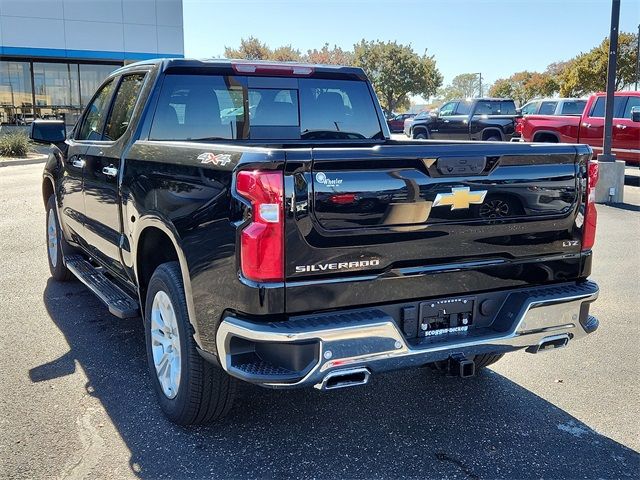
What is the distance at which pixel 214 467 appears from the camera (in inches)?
119

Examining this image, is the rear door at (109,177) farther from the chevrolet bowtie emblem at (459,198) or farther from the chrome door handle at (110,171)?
the chevrolet bowtie emblem at (459,198)

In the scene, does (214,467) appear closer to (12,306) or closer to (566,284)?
(566,284)

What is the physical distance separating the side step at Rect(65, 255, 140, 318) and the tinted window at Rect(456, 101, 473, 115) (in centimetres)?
1821

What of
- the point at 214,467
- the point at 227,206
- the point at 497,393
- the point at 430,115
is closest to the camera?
the point at 227,206

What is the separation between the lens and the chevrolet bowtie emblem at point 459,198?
2951mm

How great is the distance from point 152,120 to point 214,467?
2.27m

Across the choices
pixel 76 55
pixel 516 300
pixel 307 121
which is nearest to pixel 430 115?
pixel 76 55

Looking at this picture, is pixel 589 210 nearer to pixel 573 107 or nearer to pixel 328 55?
pixel 573 107

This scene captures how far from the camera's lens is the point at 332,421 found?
3.52 m

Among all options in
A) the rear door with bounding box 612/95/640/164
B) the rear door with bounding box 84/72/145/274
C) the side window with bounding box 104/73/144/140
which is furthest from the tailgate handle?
the rear door with bounding box 612/95/640/164

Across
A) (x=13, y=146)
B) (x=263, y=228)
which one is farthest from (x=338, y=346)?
(x=13, y=146)

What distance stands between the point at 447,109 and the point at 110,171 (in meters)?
20.2

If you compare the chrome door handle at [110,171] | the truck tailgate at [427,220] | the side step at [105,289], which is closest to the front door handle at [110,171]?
the chrome door handle at [110,171]

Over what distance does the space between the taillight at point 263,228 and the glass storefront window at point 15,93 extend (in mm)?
28461
